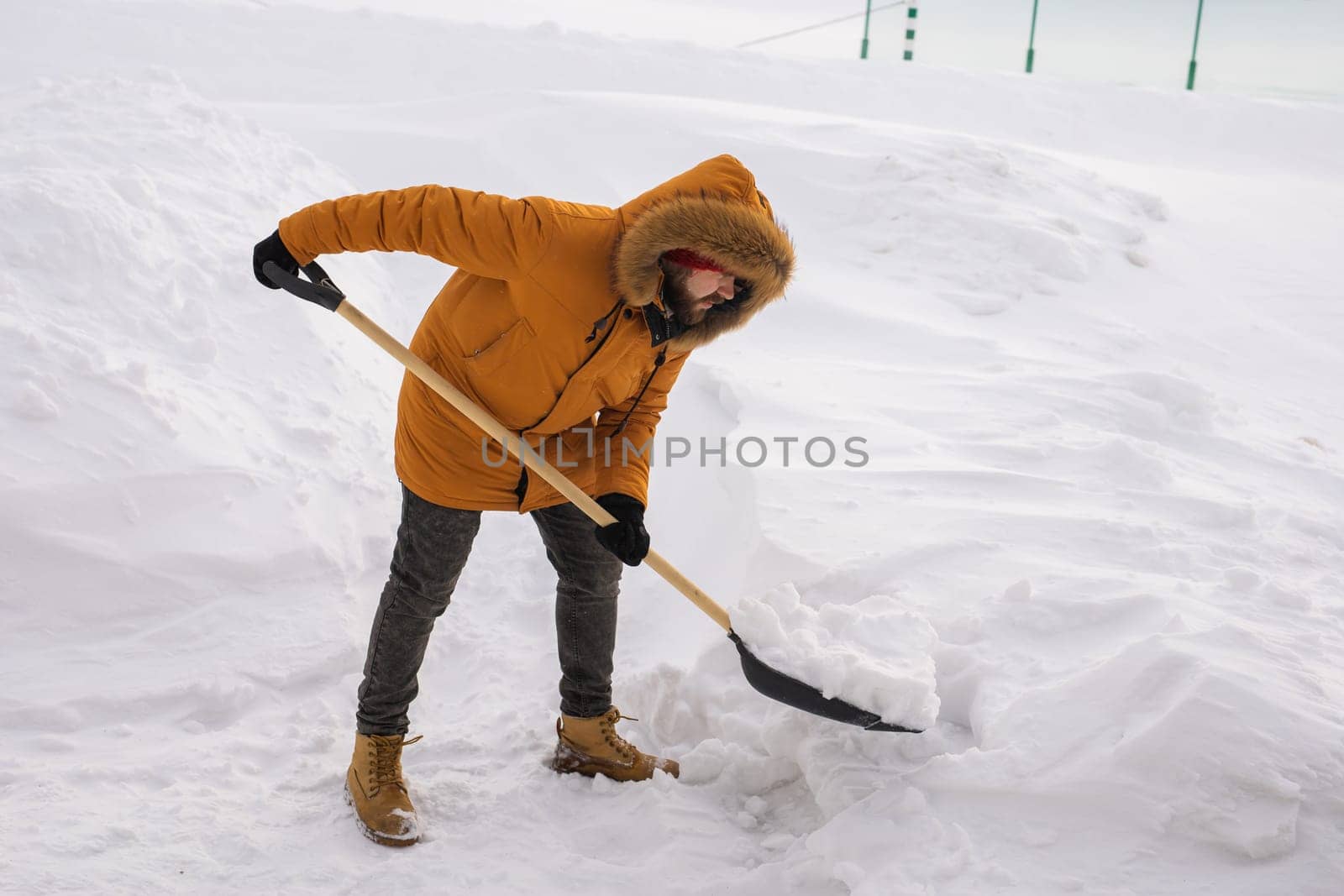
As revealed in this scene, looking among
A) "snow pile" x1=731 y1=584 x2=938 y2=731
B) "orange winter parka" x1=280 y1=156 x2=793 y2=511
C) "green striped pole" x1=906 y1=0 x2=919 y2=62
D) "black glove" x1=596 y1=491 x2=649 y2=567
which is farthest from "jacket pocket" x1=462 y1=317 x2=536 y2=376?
"green striped pole" x1=906 y1=0 x2=919 y2=62

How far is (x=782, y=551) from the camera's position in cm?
288

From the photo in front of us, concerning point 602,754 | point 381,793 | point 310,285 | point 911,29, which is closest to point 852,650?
point 602,754

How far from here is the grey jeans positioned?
7.32 ft

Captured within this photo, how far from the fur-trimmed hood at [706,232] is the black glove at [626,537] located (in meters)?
0.48

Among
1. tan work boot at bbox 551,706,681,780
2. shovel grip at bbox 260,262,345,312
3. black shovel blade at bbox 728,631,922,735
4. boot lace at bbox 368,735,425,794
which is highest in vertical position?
shovel grip at bbox 260,262,345,312

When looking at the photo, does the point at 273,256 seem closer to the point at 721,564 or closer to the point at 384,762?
the point at 384,762

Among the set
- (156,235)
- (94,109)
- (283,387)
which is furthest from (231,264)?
(94,109)

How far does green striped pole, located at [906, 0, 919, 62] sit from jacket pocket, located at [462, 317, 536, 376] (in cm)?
991

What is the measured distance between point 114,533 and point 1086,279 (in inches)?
191

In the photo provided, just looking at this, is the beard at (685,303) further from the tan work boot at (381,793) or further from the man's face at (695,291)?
the tan work boot at (381,793)

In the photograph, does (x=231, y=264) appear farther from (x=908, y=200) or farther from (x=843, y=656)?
(x=908, y=200)

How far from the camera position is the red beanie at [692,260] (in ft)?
6.57

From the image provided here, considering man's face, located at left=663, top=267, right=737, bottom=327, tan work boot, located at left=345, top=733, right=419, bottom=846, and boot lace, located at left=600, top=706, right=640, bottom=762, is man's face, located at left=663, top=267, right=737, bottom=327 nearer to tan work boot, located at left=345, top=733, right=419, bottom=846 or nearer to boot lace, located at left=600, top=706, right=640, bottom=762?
boot lace, located at left=600, top=706, right=640, bottom=762

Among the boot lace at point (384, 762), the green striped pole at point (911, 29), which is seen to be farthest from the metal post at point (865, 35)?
the boot lace at point (384, 762)
